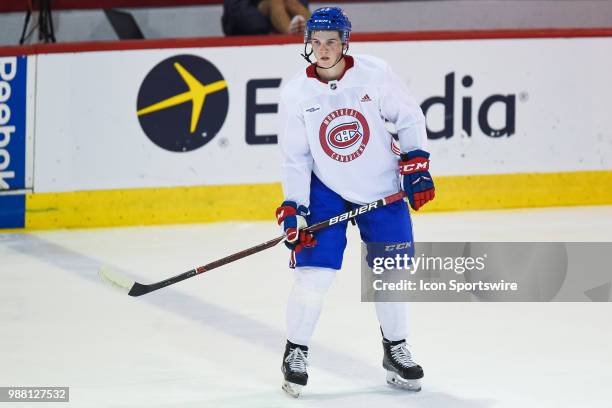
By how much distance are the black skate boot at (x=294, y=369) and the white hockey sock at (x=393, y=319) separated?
256mm

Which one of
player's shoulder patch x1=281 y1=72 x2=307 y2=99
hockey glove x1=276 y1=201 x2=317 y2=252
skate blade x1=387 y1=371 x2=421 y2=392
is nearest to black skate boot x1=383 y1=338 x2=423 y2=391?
Answer: skate blade x1=387 y1=371 x2=421 y2=392

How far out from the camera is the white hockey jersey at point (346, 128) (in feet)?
12.0

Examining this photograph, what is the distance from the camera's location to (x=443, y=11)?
848cm

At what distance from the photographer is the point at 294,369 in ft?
12.0

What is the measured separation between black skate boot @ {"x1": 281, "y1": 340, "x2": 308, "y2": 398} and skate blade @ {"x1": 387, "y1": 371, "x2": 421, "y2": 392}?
27cm

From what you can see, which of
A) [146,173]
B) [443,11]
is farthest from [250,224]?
[443,11]

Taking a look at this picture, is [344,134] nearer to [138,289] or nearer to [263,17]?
[138,289]

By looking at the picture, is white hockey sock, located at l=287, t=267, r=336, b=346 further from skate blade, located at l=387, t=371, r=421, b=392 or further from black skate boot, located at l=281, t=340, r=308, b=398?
skate blade, located at l=387, t=371, r=421, b=392

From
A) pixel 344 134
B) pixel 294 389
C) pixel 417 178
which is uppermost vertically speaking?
pixel 344 134

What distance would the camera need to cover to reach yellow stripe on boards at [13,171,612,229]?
6.60 metres

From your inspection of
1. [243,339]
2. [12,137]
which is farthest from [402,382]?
[12,137]

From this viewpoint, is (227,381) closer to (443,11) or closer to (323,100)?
(323,100)

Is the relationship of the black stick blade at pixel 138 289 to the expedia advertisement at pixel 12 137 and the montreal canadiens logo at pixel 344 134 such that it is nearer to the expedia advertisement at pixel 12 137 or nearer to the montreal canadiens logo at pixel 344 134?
the montreal canadiens logo at pixel 344 134

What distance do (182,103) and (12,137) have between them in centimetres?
91
